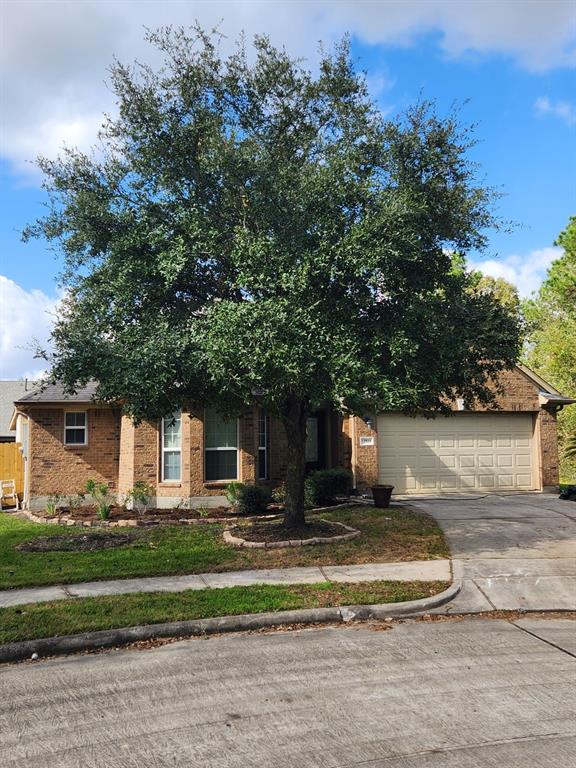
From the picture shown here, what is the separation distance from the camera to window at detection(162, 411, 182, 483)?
16.6 m

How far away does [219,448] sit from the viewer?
55.1 ft

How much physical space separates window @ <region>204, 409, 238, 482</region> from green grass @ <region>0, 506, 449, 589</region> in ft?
11.7

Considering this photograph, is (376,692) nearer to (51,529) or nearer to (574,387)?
(51,529)

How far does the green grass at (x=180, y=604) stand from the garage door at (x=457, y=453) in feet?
33.3

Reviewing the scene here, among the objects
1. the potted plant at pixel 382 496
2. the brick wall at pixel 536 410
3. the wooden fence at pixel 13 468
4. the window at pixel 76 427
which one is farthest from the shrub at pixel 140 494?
the brick wall at pixel 536 410

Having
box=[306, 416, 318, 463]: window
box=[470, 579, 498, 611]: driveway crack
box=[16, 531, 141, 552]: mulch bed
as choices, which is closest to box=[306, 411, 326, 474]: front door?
box=[306, 416, 318, 463]: window

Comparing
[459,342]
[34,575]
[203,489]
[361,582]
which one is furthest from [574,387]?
[34,575]

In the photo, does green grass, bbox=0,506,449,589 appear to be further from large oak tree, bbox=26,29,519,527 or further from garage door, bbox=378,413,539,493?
garage door, bbox=378,413,539,493

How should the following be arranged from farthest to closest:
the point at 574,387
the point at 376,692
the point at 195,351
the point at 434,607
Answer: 1. the point at 574,387
2. the point at 195,351
3. the point at 434,607
4. the point at 376,692

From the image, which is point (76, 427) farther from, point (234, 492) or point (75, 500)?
point (234, 492)

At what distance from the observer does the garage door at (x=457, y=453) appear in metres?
18.6

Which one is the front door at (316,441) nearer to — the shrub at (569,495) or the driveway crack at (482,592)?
the shrub at (569,495)

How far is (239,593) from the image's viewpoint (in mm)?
7848

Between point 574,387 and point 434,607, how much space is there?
86.2 ft
